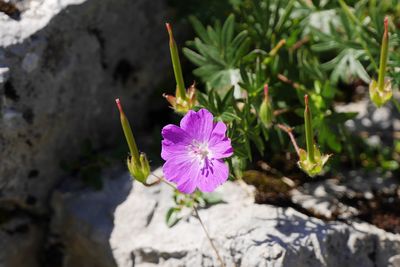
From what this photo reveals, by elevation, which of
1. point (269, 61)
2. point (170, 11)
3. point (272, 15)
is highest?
point (170, 11)

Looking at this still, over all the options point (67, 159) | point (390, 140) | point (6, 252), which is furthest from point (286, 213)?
point (6, 252)

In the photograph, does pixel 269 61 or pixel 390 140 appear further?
pixel 390 140

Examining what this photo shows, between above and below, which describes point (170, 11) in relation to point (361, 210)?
above

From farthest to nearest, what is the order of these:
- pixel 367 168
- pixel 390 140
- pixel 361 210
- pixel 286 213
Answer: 1. pixel 390 140
2. pixel 367 168
3. pixel 361 210
4. pixel 286 213

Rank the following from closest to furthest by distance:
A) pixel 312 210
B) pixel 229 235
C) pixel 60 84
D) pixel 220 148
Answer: pixel 220 148 < pixel 229 235 < pixel 312 210 < pixel 60 84

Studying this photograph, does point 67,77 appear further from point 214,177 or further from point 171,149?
point 214,177

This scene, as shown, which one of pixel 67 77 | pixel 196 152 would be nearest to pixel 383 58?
pixel 196 152

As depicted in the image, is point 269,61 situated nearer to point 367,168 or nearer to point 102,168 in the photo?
point 367,168

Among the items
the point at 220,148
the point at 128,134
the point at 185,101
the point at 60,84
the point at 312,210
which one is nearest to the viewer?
the point at 128,134
